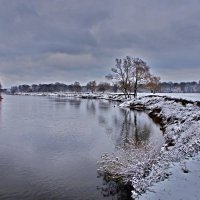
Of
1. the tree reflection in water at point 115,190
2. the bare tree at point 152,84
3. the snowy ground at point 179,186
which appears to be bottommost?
the tree reflection in water at point 115,190

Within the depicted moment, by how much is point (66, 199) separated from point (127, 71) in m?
74.2

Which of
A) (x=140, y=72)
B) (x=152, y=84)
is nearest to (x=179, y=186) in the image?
(x=140, y=72)

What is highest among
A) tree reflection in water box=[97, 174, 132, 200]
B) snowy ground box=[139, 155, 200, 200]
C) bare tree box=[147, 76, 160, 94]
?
bare tree box=[147, 76, 160, 94]

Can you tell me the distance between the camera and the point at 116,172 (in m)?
13.2

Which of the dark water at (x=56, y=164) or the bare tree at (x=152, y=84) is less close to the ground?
the bare tree at (x=152, y=84)

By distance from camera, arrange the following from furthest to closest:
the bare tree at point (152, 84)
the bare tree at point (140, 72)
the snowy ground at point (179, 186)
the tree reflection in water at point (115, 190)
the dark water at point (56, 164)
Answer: the bare tree at point (152, 84) → the bare tree at point (140, 72) → the dark water at point (56, 164) → the tree reflection in water at point (115, 190) → the snowy ground at point (179, 186)

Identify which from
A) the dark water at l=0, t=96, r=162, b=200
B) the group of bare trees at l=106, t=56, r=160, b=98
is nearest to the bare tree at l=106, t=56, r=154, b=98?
the group of bare trees at l=106, t=56, r=160, b=98

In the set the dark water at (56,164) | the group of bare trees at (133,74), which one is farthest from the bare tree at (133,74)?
the dark water at (56,164)

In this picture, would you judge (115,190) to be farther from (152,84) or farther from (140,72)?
(152,84)

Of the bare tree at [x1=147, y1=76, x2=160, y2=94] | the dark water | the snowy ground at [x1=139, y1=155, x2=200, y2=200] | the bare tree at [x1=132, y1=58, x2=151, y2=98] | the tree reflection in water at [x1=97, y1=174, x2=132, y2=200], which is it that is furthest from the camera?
the bare tree at [x1=147, y1=76, x2=160, y2=94]

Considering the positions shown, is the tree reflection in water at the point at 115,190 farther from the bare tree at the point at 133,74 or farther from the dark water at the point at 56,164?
the bare tree at the point at 133,74

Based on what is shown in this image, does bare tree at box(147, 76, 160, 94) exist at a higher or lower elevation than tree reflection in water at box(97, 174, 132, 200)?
higher

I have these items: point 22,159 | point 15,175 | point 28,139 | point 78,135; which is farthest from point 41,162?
point 78,135

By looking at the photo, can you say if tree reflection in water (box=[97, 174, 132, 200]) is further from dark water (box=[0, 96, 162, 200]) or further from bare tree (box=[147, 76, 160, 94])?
bare tree (box=[147, 76, 160, 94])
